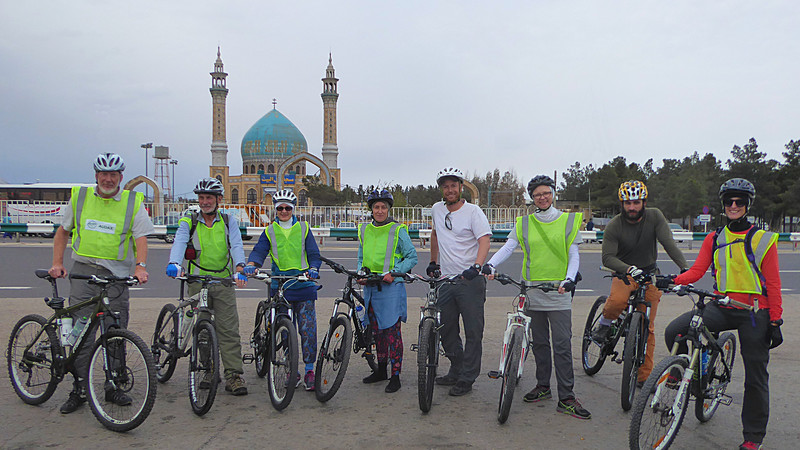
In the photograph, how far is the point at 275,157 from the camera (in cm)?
8938

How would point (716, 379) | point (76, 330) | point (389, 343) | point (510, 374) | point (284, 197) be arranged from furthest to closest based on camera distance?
point (284, 197) → point (389, 343) → point (76, 330) → point (510, 374) → point (716, 379)

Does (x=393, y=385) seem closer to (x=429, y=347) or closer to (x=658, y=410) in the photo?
(x=429, y=347)

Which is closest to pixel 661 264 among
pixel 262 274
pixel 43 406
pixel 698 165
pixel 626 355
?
pixel 626 355

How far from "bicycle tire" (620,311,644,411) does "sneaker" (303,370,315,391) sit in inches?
104

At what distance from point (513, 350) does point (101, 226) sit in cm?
344

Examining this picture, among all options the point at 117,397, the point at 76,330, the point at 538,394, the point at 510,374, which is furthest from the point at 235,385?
the point at 538,394

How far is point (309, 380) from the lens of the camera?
5410 mm

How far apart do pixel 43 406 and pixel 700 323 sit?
199 inches

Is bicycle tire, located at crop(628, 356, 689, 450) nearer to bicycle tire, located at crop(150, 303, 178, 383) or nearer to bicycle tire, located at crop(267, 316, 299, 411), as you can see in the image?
bicycle tire, located at crop(267, 316, 299, 411)

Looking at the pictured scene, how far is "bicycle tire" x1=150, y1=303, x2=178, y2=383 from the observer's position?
17.5 ft

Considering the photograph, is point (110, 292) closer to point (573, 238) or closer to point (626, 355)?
point (573, 238)

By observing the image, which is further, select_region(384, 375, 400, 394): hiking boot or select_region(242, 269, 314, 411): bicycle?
select_region(384, 375, 400, 394): hiking boot

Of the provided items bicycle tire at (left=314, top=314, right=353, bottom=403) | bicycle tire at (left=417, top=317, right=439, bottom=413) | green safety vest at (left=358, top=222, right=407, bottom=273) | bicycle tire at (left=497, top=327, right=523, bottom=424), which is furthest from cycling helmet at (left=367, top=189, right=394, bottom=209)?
bicycle tire at (left=497, top=327, right=523, bottom=424)

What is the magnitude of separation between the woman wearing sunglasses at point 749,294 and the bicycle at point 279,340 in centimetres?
295
